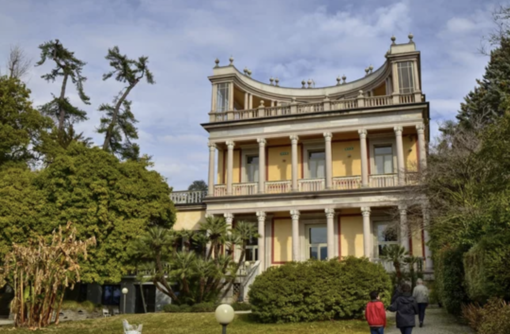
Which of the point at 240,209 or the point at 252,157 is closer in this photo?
the point at 240,209

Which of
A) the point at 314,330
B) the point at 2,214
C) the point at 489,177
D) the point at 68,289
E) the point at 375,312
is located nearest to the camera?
the point at 375,312

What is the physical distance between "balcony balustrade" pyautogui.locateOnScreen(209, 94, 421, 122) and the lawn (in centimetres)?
1533

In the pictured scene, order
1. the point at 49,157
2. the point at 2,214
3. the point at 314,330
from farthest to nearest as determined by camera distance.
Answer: the point at 49,157
the point at 2,214
the point at 314,330

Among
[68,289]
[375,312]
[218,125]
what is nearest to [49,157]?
[68,289]

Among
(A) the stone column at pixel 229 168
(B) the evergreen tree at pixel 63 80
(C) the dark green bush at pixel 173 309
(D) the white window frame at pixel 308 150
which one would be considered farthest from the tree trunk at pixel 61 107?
(C) the dark green bush at pixel 173 309

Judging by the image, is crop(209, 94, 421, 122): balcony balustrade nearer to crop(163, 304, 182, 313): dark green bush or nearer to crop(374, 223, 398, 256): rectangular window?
crop(374, 223, 398, 256): rectangular window

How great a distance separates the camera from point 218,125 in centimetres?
3077

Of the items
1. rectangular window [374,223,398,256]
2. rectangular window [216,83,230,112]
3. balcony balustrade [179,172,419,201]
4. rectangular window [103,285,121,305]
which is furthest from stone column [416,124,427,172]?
rectangular window [103,285,121,305]

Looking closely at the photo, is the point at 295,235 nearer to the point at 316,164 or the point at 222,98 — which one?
the point at 316,164

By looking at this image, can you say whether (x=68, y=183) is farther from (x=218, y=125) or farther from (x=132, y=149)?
(x=132, y=149)

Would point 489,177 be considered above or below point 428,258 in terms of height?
above

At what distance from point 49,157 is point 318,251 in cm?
1719

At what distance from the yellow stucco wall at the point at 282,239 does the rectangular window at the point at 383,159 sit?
20.9ft

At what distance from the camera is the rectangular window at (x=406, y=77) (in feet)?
90.6
